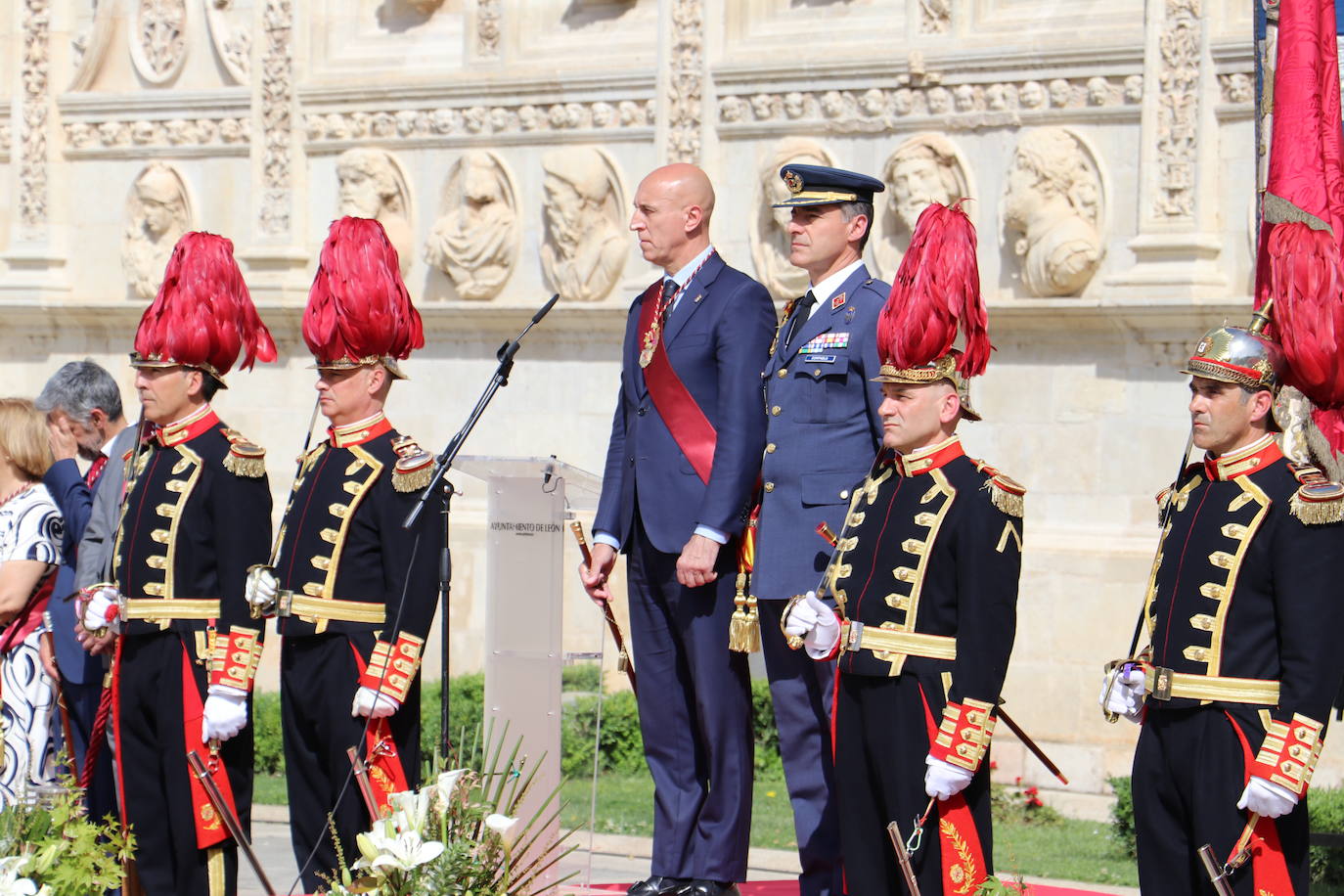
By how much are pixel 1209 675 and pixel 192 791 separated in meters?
2.93

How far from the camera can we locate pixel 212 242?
663 cm

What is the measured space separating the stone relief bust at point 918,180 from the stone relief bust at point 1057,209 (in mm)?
372

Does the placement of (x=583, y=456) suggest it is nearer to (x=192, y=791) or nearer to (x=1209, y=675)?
(x=192, y=791)

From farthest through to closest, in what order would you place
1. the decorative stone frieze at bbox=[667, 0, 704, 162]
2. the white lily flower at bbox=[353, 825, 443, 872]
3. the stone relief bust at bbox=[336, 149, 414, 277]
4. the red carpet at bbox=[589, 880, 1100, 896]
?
the stone relief bust at bbox=[336, 149, 414, 277] < the decorative stone frieze at bbox=[667, 0, 704, 162] < the red carpet at bbox=[589, 880, 1100, 896] < the white lily flower at bbox=[353, 825, 443, 872]

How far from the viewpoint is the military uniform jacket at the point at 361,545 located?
20.4 ft

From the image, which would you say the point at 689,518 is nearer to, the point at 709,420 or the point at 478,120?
the point at 709,420

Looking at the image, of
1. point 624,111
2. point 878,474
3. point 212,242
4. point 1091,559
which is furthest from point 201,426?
point 624,111

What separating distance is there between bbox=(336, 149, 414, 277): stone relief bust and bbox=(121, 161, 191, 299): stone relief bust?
1.37 meters

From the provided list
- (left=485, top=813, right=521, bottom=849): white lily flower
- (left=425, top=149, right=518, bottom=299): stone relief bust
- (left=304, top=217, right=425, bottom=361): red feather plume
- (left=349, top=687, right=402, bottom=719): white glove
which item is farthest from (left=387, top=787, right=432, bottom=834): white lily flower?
(left=425, top=149, right=518, bottom=299): stone relief bust

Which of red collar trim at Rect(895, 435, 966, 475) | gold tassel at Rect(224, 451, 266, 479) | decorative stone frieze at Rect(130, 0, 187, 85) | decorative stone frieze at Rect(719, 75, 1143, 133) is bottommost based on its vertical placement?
gold tassel at Rect(224, 451, 266, 479)

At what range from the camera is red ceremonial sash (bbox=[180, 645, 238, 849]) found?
6.30 meters

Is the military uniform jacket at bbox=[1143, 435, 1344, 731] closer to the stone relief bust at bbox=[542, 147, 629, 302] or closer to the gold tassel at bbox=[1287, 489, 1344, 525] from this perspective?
the gold tassel at bbox=[1287, 489, 1344, 525]

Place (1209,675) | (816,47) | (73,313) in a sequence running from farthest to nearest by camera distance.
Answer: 1. (73,313)
2. (816,47)
3. (1209,675)

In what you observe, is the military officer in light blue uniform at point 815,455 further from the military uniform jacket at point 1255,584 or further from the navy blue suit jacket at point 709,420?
the military uniform jacket at point 1255,584
